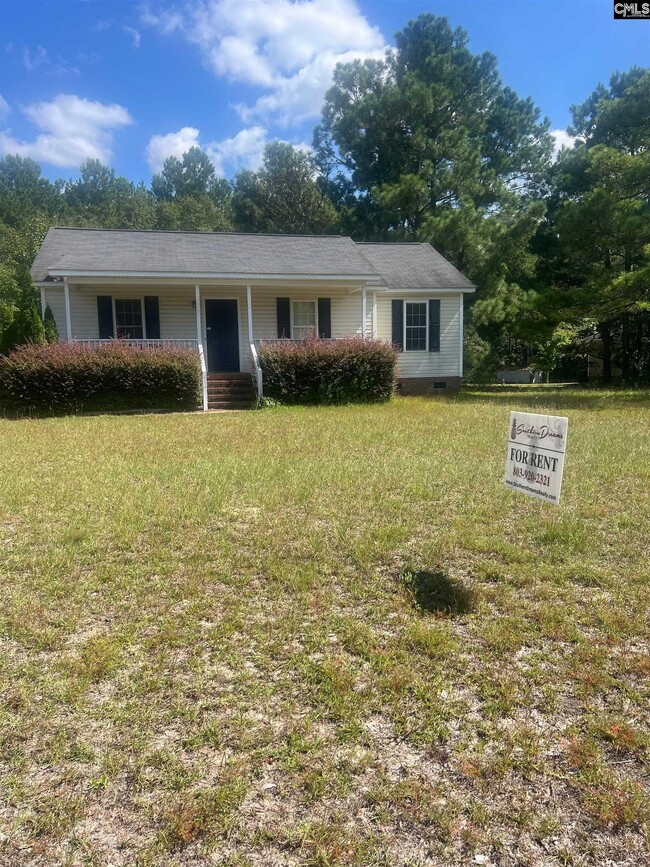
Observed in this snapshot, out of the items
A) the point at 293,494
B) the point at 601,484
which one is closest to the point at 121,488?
the point at 293,494

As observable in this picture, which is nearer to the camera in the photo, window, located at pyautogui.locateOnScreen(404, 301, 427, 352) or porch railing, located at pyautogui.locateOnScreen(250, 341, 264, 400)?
porch railing, located at pyautogui.locateOnScreen(250, 341, 264, 400)

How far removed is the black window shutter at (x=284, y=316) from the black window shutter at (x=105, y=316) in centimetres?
468

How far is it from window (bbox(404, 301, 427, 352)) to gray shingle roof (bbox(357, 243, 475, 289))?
2.49 ft

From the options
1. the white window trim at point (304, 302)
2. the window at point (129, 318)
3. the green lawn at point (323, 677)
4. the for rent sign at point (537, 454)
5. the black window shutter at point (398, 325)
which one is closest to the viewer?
the green lawn at point (323, 677)

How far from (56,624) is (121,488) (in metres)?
2.75

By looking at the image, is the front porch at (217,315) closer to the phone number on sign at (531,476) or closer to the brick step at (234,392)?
the brick step at (234,392)

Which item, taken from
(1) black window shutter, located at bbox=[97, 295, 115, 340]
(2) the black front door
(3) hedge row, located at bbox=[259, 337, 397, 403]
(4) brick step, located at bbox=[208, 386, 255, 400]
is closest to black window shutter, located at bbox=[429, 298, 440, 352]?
(3) hedge row, located at bbox=[259, 337, 397, 403]

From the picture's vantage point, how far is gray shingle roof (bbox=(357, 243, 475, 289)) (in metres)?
17.6

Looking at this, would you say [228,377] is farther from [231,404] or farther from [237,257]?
[237,257]

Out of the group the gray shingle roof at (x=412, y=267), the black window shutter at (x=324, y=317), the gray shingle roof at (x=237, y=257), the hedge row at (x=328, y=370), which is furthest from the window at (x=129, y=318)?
the gray shingle roof at (x=412, y=267)

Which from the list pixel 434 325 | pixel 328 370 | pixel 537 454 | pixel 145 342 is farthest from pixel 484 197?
pixel 537 454

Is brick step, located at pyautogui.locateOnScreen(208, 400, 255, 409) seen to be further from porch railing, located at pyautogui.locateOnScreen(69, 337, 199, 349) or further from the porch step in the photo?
porch railing, located at pyautogui.locateOnScreen(69, 337, 199, 349)

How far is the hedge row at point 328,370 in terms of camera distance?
1383cm

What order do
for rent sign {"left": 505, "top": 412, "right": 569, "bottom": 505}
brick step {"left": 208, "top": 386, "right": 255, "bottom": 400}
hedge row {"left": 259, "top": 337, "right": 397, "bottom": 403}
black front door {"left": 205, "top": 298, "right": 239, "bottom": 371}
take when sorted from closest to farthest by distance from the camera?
for rent sign {"left": 505, "top": 412, "right": 569, "bottom": 505} → hedge row {"left": 259, "top": 337, "right": 397, "bottom": 403} → brick step {"left": 208, "top": 386, "right": 255, "bottom": 400} → black front door {"left": 205, "top": 298, "right": 239, "bottom": 371}
